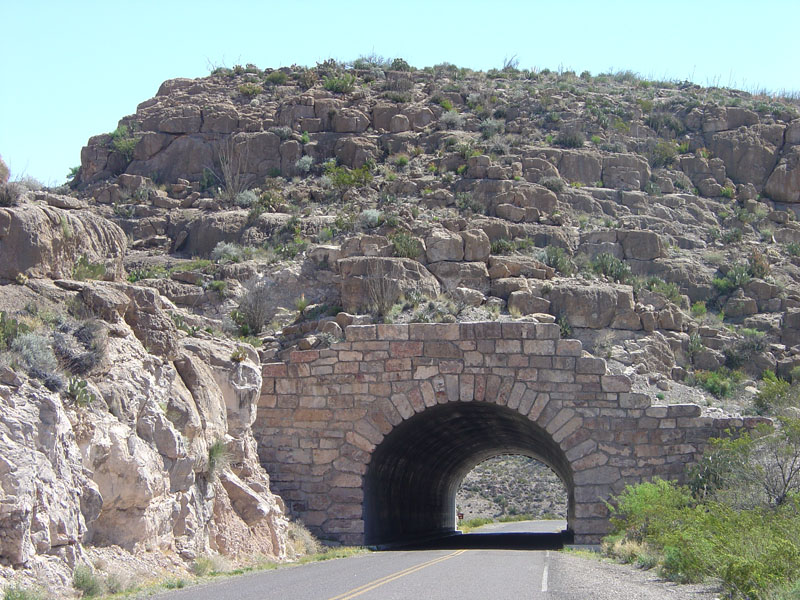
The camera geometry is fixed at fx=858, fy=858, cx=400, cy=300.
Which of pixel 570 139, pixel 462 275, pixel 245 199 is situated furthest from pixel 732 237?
pixel 245 199

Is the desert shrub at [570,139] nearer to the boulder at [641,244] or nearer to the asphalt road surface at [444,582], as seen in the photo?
the boulder at [641,244]

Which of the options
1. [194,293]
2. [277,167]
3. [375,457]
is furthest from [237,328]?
[277,167]

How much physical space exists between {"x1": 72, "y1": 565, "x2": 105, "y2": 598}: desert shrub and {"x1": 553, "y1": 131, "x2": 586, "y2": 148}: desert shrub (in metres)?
30.2

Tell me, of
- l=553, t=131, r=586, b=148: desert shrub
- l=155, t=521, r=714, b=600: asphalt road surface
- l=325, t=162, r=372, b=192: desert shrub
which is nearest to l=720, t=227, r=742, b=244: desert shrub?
l=553, t=131, r=586, b=148: desert shrub

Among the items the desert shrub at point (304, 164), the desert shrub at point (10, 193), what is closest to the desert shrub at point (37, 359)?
the desert shrub at point (10, 193)

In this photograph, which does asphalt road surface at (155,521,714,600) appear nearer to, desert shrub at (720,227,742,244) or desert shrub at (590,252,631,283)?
desert shrub at (590,252,631,283)

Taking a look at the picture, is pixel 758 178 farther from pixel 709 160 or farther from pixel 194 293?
pixel 194 293

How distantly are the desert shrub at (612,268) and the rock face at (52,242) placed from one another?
17.0 metres

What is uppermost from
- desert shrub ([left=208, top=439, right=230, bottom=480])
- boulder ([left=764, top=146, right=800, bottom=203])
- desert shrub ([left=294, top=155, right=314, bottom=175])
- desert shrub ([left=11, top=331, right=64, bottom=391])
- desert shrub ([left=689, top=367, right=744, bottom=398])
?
boulder ([left=764, top=146, right=800, bottom=203])

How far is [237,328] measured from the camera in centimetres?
2320

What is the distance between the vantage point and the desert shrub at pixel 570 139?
36656 millimetres

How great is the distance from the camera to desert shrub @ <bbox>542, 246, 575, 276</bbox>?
27.7 m

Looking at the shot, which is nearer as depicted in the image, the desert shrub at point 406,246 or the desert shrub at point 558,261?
the desert shrub at point 406,246

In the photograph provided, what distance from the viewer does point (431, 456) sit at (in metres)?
26.8
